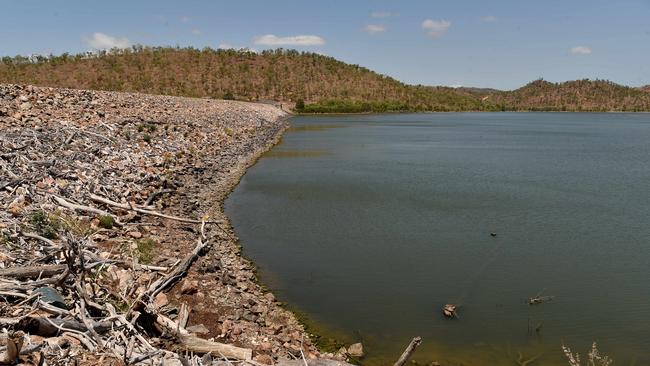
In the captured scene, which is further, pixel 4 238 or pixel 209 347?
pixel 4 238

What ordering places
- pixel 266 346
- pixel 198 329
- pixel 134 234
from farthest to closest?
pixel 134 234 → pixel 198 329 → pixel 266 346

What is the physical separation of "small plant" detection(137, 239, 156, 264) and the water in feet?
10.7

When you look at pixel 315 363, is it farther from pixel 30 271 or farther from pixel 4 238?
pixel 4 238

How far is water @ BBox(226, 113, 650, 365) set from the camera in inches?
426

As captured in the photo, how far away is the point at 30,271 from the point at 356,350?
622cm

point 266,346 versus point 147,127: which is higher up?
point 147,127

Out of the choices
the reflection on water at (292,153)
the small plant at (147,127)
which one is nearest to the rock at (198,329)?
the small plant at (147,127)

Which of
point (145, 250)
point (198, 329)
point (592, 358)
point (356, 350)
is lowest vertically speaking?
point (356, 350)

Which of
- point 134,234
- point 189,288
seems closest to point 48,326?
point 189,288

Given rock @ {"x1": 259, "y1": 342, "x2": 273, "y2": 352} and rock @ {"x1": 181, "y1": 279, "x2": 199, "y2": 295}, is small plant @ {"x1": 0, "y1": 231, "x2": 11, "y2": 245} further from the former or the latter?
rock @ {"x1": 259, "y1": 342, "x2": 273, "y2": 352}

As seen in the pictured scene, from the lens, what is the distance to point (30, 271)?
8.42 metres

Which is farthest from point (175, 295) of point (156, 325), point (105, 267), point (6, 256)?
point (6, 256)

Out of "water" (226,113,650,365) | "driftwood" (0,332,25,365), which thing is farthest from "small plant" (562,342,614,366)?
"driftwood" (0,332,25,365)

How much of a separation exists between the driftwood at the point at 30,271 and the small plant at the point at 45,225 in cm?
281
